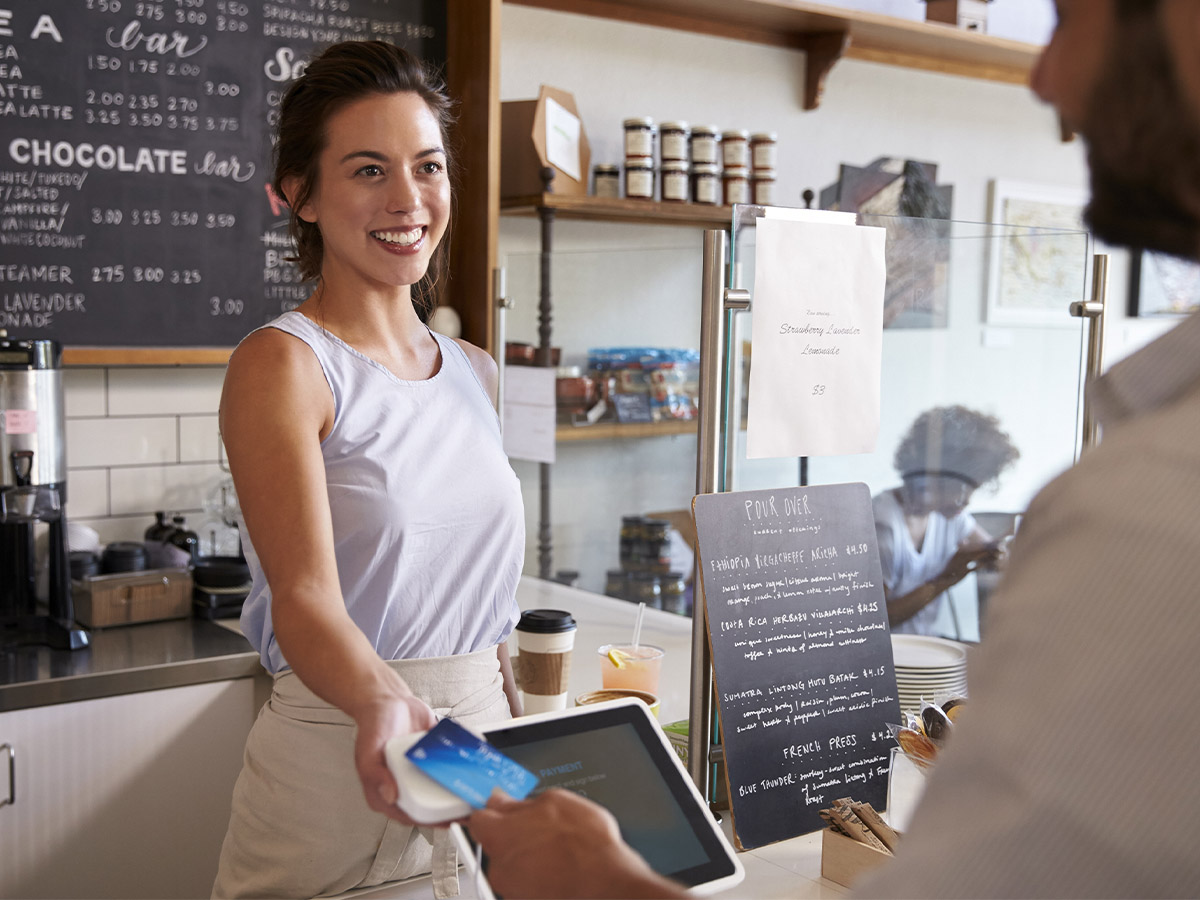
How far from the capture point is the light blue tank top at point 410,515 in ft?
4.28

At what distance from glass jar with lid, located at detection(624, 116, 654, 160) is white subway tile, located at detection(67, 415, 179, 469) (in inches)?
53.1

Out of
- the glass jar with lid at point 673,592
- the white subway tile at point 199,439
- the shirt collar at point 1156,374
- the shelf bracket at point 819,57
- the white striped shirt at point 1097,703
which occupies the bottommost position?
→ the glass jar with lid at point 673,592

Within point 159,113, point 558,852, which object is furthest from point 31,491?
point 558,852

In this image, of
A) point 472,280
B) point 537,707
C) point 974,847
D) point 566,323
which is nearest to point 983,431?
point 566,323

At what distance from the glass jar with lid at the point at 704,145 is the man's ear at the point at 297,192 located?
1.89 m

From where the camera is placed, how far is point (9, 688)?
6.16 feet

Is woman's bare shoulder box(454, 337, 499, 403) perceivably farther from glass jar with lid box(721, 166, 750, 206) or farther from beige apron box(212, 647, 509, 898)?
glass jar with lid box(721, 166, 750, 206)

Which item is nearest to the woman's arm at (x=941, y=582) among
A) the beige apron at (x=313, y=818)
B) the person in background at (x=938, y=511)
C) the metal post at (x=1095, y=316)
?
the person in background at (x=938, y=511)

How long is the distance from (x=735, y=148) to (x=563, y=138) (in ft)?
1.75

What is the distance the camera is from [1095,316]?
172cm

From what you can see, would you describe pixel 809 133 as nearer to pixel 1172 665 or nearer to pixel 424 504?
pixel 424 504

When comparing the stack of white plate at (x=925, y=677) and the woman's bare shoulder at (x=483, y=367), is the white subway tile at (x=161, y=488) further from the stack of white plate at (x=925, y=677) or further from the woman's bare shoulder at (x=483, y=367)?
the stack of white plate at (x=925, y=677)

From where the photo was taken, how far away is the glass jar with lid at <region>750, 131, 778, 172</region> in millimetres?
3236

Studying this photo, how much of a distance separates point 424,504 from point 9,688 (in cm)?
97
